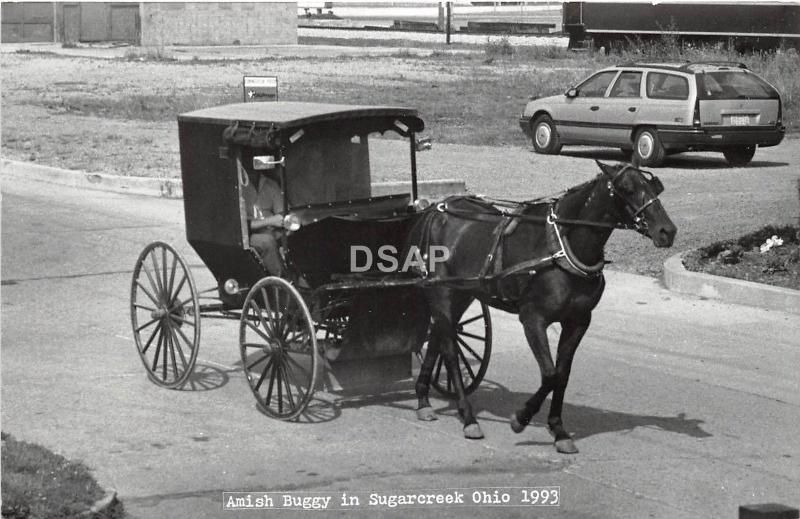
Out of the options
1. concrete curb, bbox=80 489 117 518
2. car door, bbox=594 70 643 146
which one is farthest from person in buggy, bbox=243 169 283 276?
car door, bbox=594 70 643 146

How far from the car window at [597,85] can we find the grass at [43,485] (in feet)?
57.3

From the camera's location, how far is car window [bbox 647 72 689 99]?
73.6 ft

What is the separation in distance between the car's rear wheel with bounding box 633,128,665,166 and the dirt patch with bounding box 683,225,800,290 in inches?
297

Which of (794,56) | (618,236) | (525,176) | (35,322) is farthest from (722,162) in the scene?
(35,322)

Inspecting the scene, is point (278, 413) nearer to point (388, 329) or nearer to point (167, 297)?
point (388, 329)

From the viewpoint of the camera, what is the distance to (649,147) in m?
22.6

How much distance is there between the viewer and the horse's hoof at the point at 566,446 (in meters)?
8.70

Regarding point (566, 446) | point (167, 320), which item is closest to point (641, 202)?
point (566, 446)

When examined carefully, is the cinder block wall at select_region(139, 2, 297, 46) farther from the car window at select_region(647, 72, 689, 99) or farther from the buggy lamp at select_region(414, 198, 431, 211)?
the buggy lamp at select_region(414, 198, 431, 211)

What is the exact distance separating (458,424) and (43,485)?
320cm

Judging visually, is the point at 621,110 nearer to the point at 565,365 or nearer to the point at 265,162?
the point at 265,162

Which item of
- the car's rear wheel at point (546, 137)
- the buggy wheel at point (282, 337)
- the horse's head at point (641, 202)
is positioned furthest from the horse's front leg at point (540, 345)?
the car's rear wheel at point (546, 137)

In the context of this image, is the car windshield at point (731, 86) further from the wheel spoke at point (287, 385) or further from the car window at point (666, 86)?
the wheel spoke at point (287, 385)

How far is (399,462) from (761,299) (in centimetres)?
593
